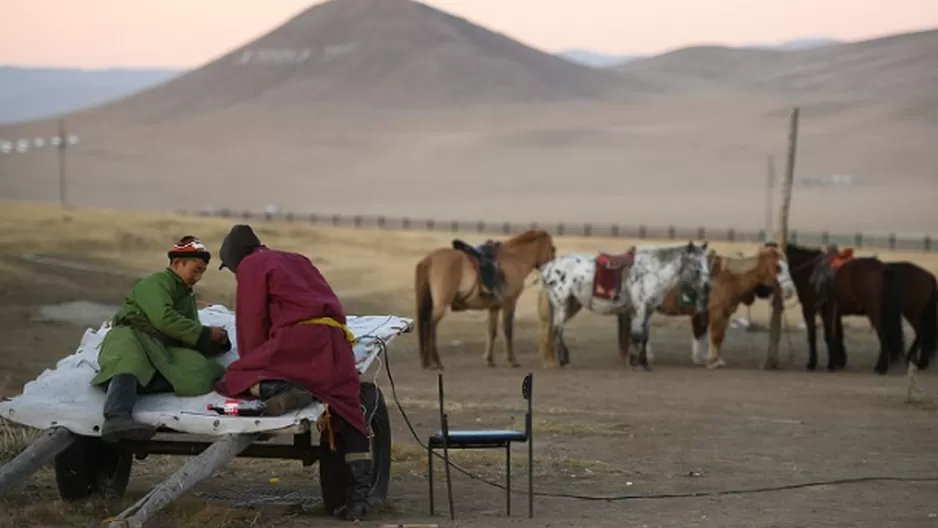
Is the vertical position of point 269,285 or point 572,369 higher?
point 269,285

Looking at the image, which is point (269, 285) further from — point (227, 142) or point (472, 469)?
point (227, 142)

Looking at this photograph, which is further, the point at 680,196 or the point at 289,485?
the point at 680,196

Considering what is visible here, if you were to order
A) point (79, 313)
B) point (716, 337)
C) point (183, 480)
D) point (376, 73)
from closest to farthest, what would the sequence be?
point (183, 480) < point (716, 337) < point (79, 313) < point (376, 73)

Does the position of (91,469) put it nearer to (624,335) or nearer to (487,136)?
(624,335)

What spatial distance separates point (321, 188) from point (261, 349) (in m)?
87.7

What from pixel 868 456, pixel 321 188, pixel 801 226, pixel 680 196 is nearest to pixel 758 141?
pixel 680 196

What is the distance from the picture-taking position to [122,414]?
30.8 feet

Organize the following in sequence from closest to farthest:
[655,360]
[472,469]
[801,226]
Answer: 1. [472,469]
2. [655,360]
3. [801,226]

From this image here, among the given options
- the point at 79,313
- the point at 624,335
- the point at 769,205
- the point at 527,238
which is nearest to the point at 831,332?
the point at 624,335

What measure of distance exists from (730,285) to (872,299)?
6.94ft

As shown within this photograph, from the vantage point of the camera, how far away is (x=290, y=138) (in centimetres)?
12262

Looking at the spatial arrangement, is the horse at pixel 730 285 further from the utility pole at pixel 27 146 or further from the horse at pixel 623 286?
the utility pole at pixel 27 146

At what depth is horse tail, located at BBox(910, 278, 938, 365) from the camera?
24.8 meters

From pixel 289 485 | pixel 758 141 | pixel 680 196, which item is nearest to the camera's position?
pixel 289 485
